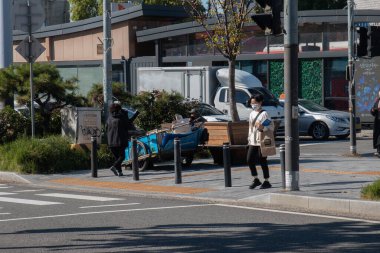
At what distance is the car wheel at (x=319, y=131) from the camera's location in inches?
1240

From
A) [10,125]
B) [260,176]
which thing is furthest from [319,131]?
[260,176]

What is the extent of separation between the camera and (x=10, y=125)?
23.5 m

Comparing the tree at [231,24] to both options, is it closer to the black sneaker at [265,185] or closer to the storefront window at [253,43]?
the black sneaker at [265,185]

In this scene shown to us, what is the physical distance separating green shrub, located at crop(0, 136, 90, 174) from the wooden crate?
3335 millimetres

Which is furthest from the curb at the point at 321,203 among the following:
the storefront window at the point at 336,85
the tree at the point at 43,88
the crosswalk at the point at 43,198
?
the storefront window at the point at 336,85

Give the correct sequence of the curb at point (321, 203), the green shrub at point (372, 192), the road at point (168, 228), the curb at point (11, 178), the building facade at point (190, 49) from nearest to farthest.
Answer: the road at point (168, 228), the curb at point (321, 203), the green shrub at point (372, 192), the curb at point (11, 178), the building facade at point (190, 49)

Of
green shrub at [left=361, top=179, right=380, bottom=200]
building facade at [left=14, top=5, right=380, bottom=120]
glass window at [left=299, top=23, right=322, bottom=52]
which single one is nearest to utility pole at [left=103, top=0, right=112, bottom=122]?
green shrub at [left=361, top=179, right=380, bottom=200]

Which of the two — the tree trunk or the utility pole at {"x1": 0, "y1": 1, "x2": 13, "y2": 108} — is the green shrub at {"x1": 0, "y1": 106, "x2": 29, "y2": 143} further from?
the tree trunk

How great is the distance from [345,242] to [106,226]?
3.68 metres

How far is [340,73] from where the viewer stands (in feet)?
121

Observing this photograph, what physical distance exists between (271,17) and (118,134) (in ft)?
20.7

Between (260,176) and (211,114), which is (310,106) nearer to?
(211,114)

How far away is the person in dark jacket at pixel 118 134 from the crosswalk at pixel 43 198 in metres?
2.22

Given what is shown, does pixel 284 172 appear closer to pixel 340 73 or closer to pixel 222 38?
pixel 222 38
